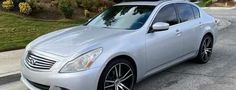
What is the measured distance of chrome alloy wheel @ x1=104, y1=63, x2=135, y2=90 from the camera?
5.32 meters

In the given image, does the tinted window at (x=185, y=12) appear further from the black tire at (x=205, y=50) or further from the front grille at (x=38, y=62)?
the front grille at (x=38, y=62)

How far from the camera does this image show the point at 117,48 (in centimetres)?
539

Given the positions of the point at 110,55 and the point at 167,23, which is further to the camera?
the point at 167,23

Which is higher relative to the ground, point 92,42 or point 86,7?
point 92,42

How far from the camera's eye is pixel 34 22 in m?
12.5

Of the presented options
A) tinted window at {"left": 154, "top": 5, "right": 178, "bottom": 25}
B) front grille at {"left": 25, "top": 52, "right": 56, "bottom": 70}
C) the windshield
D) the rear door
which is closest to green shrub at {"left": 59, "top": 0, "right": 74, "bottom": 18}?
the windshield

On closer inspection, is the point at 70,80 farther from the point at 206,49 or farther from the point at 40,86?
the point at 206,49

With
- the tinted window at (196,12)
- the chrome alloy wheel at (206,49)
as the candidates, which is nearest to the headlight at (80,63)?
the tinted window at (196,12)

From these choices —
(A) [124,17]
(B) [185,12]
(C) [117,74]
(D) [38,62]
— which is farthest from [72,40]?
(B) [185,12]

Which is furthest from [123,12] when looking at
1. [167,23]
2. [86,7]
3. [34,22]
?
[86,7]

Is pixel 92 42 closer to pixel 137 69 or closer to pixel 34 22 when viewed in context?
pixel 137 69

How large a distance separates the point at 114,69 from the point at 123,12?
1.69m

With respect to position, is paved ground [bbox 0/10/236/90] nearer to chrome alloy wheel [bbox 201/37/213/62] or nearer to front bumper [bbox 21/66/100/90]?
chrome alloy wheel [bbox 201/37/213/62]

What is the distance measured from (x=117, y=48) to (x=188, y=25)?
231 centimetres
